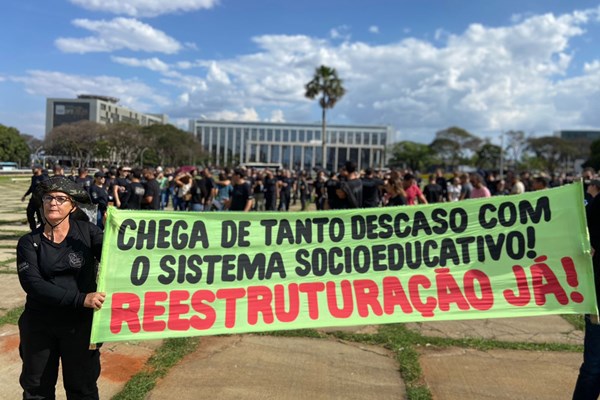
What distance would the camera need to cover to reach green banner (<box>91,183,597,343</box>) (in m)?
3.20

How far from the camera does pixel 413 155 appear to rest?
108 meters

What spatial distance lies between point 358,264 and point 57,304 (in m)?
1.97

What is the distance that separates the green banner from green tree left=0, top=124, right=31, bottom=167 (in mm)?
75112

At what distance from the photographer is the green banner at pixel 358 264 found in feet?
10.5

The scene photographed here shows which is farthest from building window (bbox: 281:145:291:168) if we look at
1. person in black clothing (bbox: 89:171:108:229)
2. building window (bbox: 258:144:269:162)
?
person in black clothing (bbox: 89:171:108:229)

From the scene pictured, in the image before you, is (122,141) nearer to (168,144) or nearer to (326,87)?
(168,144)

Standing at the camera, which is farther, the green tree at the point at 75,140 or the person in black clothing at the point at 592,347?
the green tree at the point at 75,140

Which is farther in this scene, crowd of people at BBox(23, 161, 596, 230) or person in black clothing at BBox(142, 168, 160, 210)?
person in black clothing at BBox(142, 168, 160, 210)

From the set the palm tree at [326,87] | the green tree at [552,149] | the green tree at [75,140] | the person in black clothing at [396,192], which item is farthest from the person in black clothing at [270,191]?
the green tree at [552,149]

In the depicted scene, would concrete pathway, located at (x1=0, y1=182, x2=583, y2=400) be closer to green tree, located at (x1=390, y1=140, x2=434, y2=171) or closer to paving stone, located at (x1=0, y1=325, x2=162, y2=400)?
paving stone, located at (x1=0, y1=325, x2=162, y2=400)

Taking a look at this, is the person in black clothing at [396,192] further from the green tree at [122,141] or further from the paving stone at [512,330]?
the green tree at [122,141]

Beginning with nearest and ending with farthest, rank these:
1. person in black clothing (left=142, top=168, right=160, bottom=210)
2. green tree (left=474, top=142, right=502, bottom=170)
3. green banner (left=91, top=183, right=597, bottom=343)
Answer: green banner (left=91, top=183, right=597, bottom=343), person in black clothing (left=142, top=168, right=160, bottom=210), green tree (left=474, top=142, right=502, bottom=170)

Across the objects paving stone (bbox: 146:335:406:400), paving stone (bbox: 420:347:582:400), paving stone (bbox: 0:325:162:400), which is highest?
paving stone (bbox: 420:347:582:400)

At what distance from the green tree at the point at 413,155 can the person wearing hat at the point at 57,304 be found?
104010mm
